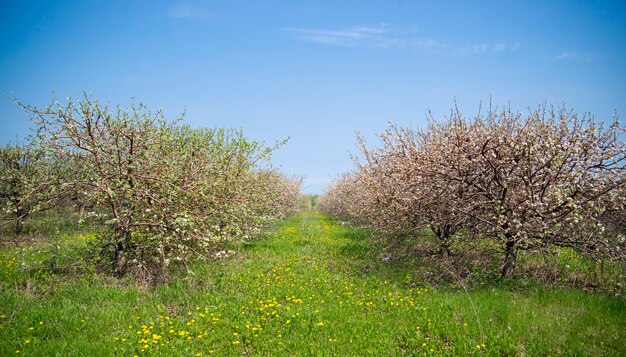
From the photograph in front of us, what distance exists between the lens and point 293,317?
284 inches

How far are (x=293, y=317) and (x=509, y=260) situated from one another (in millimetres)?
5933

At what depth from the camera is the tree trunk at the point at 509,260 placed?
9.12 meters

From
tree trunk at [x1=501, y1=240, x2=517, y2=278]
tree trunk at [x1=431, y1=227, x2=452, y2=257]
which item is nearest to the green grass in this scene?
tree trunk at [x1=501, y1=240, x2=517, y2=278]

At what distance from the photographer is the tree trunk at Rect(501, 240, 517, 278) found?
9.12m

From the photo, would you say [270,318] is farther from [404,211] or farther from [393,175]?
[393,175]

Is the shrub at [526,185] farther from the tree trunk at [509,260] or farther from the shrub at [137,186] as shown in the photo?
the shrub at [137,186]

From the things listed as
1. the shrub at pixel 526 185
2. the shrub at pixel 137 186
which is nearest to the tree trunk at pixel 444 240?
the shrub at pixel 526 185

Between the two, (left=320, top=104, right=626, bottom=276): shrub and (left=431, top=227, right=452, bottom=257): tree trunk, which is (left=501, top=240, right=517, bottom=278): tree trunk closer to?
(left=320, top=104, right=626, bottom=276): shrub

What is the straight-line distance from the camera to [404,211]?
1106cm

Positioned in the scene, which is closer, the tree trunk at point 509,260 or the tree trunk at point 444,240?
the tree trunk at point 509,260

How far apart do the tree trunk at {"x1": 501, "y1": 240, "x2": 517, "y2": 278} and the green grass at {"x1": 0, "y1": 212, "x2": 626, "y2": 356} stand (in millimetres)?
888

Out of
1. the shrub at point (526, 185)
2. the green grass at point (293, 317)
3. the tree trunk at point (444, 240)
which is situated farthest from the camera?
the tree trunk at point (444, 240)

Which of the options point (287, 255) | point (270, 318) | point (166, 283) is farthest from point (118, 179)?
point (287, 255)

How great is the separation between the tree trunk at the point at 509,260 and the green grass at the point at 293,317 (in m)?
0.89
